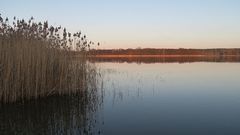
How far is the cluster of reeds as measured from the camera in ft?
29.1

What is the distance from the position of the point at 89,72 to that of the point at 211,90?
5.22m

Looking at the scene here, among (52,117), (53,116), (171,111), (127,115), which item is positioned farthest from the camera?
(171,111)

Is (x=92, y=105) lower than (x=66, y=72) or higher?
lower

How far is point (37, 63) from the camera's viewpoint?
9.62 m

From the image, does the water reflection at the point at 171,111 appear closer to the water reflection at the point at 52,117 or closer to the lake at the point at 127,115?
the lake at the point at 127,115

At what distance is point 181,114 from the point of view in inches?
333

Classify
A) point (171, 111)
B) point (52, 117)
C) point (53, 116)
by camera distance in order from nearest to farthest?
point (52, 117)
point (53, 116)
point (171, 111)

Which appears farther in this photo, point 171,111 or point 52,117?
point 171,111

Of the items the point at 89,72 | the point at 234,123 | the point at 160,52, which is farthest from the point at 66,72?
the point at 160,52

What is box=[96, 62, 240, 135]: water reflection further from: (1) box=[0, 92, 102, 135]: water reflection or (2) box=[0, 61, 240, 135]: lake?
(1) box=[0, 92, 102, 135]: water reflection

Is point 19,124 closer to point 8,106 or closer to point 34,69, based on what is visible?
point 8,106

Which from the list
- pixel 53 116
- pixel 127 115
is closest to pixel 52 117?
pixel 53 116

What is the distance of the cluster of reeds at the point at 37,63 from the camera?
8.87 m

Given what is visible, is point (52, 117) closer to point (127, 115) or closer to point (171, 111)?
point (127, 115)
